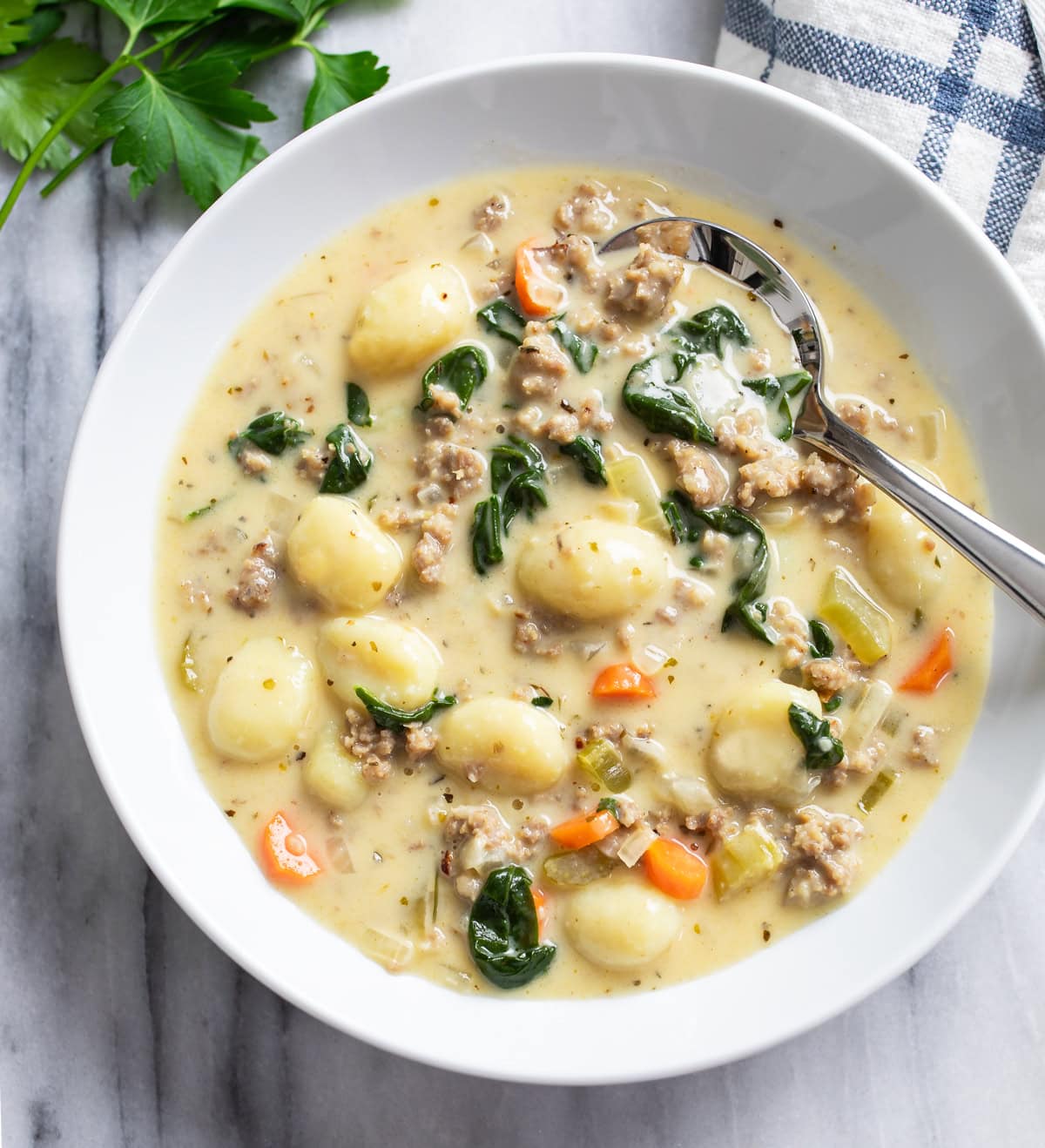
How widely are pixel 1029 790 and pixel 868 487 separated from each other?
3.04 feet

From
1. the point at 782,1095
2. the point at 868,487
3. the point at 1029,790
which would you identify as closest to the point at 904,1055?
the point at 782,1095

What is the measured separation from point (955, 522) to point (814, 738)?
0.68m

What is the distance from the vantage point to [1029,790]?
3.14 m

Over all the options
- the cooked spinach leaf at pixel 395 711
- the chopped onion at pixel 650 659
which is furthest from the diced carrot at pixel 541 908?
the chopped onion at pixel 650 659

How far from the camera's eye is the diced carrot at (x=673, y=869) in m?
3.19

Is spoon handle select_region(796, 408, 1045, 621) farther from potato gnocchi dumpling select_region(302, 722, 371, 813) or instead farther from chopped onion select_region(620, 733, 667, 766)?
potato gnocchi dumpling select_region(302, 722, 371, 813)

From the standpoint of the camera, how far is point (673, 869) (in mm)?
3193

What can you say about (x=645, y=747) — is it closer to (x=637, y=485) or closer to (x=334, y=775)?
(x=637, y=485)

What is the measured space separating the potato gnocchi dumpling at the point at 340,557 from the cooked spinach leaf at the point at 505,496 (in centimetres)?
25

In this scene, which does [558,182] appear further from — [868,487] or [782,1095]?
[782,1095]

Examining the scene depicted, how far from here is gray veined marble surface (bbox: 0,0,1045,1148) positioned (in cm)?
347

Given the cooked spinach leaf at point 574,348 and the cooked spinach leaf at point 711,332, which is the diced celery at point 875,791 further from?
the cooked spinach leaf at point 574,348

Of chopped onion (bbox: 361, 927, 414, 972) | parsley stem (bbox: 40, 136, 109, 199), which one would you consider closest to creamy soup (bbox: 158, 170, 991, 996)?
chopped onion (bbox: 361, 927, 414, 972)

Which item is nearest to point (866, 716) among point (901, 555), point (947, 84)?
point (901, 555)
